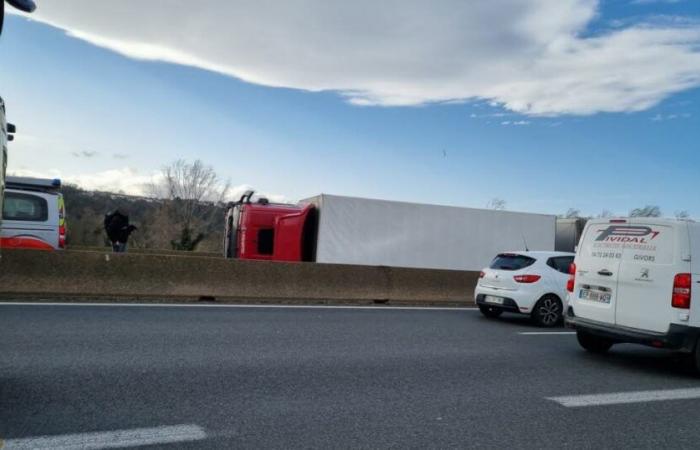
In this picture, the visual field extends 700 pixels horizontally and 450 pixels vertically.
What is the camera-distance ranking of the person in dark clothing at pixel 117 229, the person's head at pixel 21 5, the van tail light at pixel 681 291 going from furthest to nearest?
the person in dark clothing at pixel 117 229 < the van tail light at pixel 681 291 < the person's head at pixel 21 5

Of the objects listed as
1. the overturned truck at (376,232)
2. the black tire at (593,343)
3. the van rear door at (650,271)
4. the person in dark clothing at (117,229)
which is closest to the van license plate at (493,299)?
the black tire at (593,343)

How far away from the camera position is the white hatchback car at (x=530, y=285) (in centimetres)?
1151

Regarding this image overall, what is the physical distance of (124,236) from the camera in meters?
16.6

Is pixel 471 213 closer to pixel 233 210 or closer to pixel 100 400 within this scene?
pixel 233 210

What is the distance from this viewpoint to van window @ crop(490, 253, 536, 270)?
1180cm

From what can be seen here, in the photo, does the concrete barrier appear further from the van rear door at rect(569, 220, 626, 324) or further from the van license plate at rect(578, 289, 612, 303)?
the van license plate at rect(578, 289, 612, 303)

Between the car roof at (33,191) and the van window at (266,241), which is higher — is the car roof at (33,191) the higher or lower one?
the higher one

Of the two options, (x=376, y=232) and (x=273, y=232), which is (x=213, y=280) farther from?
(x=376, y=232)

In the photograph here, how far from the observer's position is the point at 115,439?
4180mm

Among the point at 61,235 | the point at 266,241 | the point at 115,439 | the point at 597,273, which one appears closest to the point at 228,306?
the point at 61,235

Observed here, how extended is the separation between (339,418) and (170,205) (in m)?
36.5

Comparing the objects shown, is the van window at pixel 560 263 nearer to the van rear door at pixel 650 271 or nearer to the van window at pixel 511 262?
the van window at pixel 511 262

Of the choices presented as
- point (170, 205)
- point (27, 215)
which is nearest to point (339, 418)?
point (27, 215)

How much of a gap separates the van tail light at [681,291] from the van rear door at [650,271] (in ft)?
0.17
